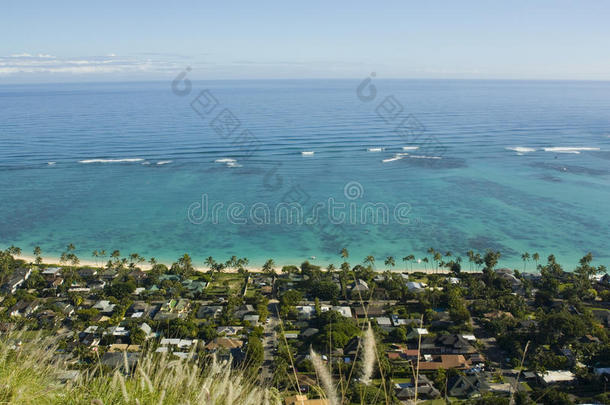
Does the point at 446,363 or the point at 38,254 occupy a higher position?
the point at 38,254

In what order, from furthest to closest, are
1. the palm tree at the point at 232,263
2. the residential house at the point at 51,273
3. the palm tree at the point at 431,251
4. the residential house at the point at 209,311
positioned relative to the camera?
the palm tree at the point at 431,251
the palm tree at the point at 232,263
the residential house at the point at 51,273
the residential house at the point at 209,311

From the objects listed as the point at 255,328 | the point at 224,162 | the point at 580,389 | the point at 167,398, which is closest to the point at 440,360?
the point at 580,389

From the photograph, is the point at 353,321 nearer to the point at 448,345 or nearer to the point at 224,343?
the point at 448,345

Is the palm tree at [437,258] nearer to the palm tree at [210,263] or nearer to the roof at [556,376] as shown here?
the roof at [556,376]

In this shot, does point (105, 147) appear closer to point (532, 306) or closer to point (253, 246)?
point (253, 246)

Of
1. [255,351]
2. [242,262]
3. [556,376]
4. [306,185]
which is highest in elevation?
[306,185]

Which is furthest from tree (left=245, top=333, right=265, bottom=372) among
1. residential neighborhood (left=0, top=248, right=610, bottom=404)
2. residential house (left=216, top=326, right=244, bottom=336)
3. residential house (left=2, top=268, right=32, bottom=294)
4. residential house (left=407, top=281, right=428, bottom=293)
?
residential house (left=2, top=268, right=32, bottom=294)

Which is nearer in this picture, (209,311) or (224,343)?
(224,343)

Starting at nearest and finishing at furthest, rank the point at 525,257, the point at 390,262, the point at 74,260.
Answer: the point at 74,260 < the point at 390,262 < the point at 525,257

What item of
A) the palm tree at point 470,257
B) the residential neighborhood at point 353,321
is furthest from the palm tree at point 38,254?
the palm tree at point 470,257

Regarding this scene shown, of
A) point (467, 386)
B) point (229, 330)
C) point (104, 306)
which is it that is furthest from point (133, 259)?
point (467, 386)
